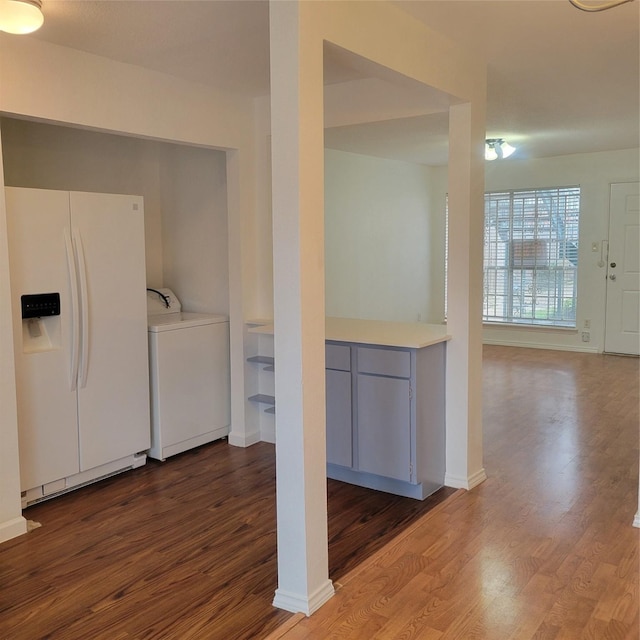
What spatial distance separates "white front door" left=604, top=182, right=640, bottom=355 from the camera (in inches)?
275

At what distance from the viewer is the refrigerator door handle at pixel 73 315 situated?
3377 mm

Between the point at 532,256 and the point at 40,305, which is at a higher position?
the point at 532,256

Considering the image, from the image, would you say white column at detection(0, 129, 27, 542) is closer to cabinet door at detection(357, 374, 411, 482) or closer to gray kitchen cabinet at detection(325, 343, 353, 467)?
gray kitchen cabinet at detection(325, 343, 353, 467)

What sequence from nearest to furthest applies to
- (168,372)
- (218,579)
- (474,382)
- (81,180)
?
(218,579) < (474,382) < (168,372) < (81,180)

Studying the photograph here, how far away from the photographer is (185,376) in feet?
13.6

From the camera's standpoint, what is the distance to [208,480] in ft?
12.2

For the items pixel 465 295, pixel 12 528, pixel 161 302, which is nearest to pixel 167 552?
pixel 12 528

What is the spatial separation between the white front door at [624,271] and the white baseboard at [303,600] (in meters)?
5.85

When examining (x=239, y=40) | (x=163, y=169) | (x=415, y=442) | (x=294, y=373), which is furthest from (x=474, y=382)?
(x=163, y=169)

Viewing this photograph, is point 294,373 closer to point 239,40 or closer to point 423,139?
point 239,40

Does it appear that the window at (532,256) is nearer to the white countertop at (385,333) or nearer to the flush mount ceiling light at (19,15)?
the white countertop at (385,333)

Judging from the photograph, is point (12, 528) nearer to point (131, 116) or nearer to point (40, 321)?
point (40, 321)

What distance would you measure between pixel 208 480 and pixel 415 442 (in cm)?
126

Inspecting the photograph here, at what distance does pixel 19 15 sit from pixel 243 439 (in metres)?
2.82
